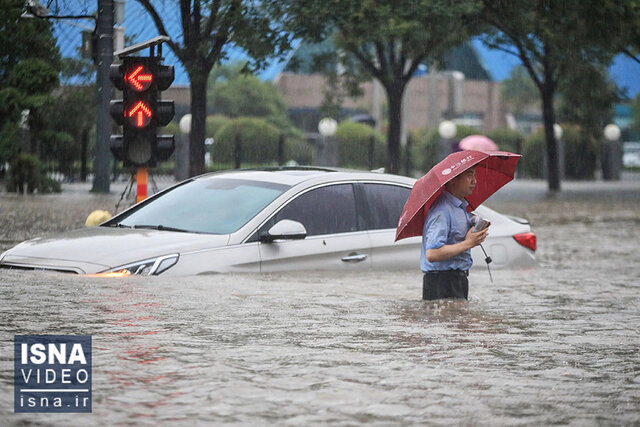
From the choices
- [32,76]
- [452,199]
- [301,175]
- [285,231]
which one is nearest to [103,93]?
[32,76]

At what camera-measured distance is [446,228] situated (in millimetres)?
8562

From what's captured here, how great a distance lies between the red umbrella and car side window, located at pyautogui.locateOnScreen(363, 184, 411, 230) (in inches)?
51.3

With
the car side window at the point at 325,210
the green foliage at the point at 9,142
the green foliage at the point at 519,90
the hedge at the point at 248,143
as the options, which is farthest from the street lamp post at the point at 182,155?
the green foliage at the point at 519,90

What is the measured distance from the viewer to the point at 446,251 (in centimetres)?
846

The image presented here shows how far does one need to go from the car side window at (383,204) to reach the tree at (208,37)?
1424cm

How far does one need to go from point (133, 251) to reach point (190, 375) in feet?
10.9

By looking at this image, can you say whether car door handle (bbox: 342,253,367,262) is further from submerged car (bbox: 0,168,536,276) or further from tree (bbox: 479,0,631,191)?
tree (bbox: 479,0,631,191)

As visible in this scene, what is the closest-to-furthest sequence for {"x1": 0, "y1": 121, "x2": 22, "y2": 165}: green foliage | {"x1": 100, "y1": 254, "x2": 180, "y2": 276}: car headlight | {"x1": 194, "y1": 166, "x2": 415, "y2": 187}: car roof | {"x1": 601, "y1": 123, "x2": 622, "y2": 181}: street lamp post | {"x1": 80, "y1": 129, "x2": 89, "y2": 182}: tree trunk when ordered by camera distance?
{"x1": 100, "y1": 254, "x2": 180, "y2": 276}: car headlight, {"x1": 194, "y1": 166, "x2": 415, "y2": 187}: car roof, {"x1": 0, "y1": 121, "x2": 22, "y2": 165}: green foliage, {"x1": 80, "y1": 129, "x2": 89, "y2": 182}: tree trunk, {"x1": 601, "y1": 123, "x2": 622, "y2": 181}: street lamp post

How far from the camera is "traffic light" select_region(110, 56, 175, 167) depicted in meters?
13.6

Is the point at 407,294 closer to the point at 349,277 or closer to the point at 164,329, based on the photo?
the point at 349,277

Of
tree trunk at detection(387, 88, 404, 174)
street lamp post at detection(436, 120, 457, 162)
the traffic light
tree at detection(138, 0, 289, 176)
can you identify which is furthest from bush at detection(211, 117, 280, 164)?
the traffic light

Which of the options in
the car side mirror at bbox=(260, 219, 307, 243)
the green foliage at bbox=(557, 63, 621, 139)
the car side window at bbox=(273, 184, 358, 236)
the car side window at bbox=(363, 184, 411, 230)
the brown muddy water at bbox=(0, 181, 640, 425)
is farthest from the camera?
the green foliage at bbox=(557, 63, 621, 139)

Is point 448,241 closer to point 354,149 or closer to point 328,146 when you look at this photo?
point 328,146

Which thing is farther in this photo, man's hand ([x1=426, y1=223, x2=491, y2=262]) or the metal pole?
the metal pole
